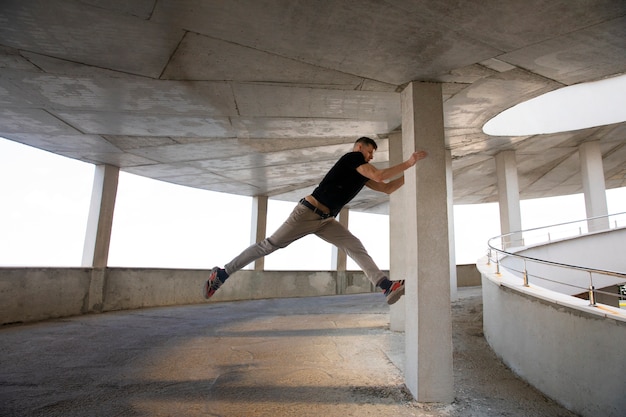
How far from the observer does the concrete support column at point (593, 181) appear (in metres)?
11.0

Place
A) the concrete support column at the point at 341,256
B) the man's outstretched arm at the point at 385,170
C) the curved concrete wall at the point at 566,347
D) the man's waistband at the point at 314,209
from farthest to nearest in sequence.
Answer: the concrete support column at the point at 341,256 < the man's waistband at the point at 314,209 < the man's outstretched arm at the point at 385,170 < the curved concrete wall at the point at 566,347

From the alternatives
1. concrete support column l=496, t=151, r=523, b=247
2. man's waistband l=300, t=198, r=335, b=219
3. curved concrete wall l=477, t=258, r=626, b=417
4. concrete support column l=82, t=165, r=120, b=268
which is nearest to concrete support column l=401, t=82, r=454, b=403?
man's waistband l=300, t=198, r=335, b=219

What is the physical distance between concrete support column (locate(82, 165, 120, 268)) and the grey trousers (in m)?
6.50

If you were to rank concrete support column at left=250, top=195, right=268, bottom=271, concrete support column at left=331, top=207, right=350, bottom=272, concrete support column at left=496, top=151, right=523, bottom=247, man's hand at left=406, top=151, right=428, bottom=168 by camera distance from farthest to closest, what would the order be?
concrete support column at left=331, top=207, right=350, bottom=272 < concrete support column at left=250, top=195, right=268, bottom=271 < concrete support column at left=496, top=151, right=523, bottom=247 < man's hand at left=406, top=151, right=428, bottom=168

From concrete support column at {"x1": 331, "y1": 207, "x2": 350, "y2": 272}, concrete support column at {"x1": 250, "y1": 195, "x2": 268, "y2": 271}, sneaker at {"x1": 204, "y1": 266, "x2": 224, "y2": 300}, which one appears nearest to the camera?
sneaker at {"x1": 204, "y1": 266, "x2": 224, "y2": 300}

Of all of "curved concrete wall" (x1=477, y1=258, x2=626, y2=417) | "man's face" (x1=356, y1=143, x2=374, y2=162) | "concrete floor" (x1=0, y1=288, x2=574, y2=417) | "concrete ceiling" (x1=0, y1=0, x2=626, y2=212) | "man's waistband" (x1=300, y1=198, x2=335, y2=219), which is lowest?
"concrete floor" (x1=0, y1=288, x2=574, y2=417)

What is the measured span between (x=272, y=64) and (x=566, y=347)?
13.9ft

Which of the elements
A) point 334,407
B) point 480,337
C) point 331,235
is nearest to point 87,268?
point 331,235

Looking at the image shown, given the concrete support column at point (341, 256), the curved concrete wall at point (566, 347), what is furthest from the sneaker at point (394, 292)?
the concrete support column at point (341, 256)

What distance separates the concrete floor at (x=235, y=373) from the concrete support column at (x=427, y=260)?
0.91ft

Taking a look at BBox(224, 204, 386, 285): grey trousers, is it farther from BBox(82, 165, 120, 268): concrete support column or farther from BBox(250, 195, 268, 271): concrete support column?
BBox(250, 195, 268, 271): concrete support column

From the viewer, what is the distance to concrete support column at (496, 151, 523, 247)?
1054cm

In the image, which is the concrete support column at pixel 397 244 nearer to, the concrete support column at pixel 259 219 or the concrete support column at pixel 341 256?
the concrete support column at pixel 259 219

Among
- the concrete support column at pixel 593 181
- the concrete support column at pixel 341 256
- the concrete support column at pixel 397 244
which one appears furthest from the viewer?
the concrete support column at pixel 341 256
